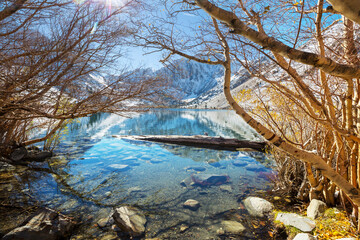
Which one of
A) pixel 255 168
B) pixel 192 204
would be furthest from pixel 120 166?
pixel 255 168

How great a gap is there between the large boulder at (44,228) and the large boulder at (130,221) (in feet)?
3.52

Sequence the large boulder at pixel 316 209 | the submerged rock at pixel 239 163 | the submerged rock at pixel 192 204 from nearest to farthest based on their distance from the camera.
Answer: the large boulder at pixel 316 209 < the submerged rock at pixel 192 204 < the submerged rock at pixel 239 163

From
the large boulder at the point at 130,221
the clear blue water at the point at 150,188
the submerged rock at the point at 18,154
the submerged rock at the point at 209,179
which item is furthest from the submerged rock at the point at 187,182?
the submerged rock at the point at 18,154

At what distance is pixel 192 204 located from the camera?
5430mm

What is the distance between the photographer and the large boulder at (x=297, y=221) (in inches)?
135

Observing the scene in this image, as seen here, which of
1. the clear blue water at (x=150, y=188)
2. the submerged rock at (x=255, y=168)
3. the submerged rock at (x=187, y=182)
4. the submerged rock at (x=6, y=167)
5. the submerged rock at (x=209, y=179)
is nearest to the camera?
the clear blue water at (x=150, y=188)

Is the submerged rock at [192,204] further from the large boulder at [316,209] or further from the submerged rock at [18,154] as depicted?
the submerged rock at [18,154]

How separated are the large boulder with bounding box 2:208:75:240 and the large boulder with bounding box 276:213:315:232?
5062mm

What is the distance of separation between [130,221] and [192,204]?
2.07 metres

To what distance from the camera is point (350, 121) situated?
2.74 meters

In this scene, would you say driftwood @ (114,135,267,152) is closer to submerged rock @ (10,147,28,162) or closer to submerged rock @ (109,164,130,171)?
submerged rock @ (109,164,130,171)

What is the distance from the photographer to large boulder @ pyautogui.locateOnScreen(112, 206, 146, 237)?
4.02m

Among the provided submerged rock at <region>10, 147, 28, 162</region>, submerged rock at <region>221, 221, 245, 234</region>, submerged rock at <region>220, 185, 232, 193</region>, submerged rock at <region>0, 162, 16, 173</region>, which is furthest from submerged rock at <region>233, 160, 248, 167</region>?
submerged rock at <region>10, 147, 28, 162</region>

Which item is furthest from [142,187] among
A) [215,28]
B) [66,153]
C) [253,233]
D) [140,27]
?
[66,153]
